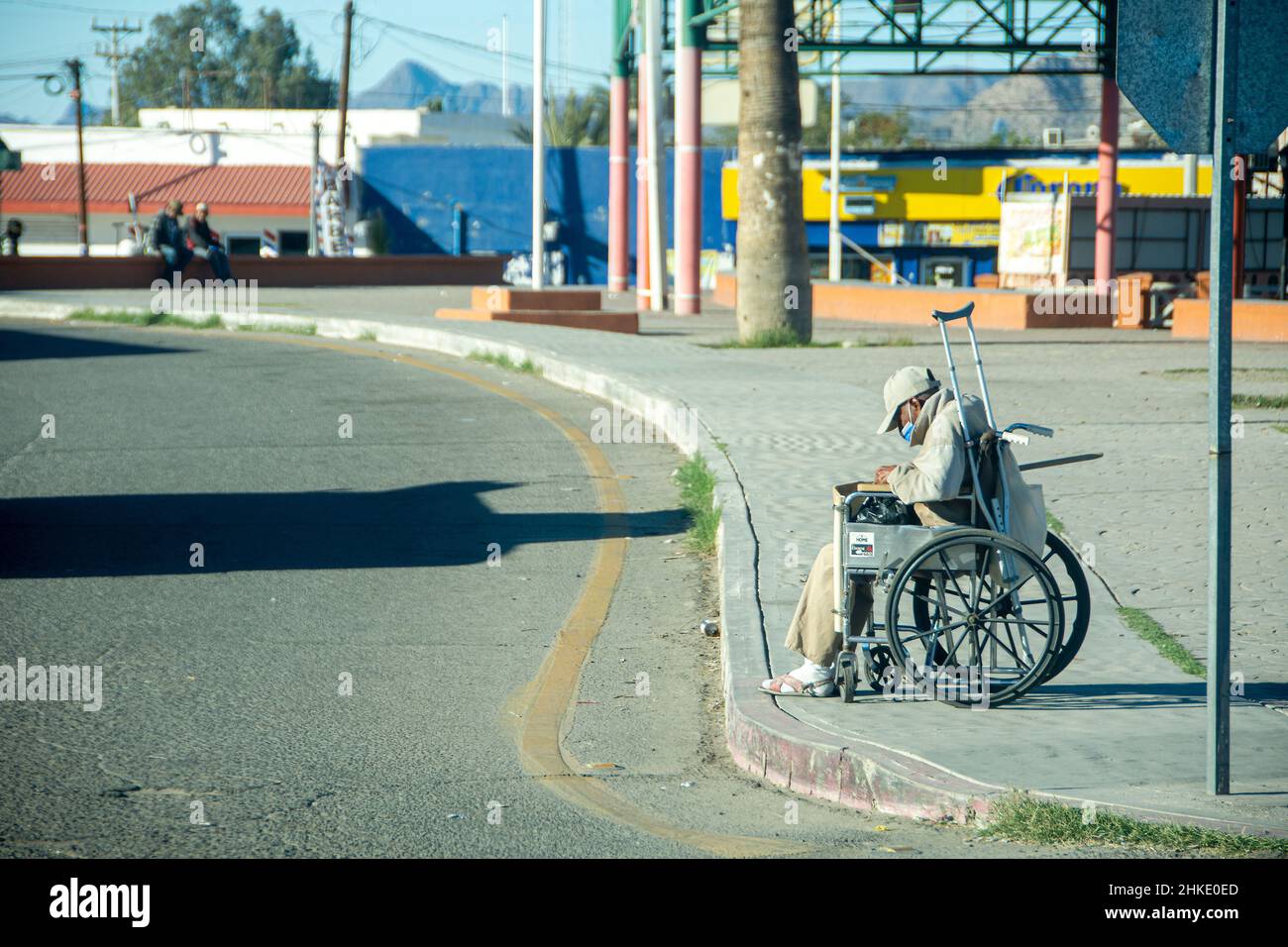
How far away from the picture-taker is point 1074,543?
8531 millimetres

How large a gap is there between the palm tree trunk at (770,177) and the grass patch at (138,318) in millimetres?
8801

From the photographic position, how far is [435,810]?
16.7 feet

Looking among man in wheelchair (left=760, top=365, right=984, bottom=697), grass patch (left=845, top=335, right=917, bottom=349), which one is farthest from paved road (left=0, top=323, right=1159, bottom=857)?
grass patch (left=845, top=335, right=917, bottom=349)

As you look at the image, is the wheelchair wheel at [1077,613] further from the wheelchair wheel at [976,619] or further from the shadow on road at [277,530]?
the shadow on road at [277,530]

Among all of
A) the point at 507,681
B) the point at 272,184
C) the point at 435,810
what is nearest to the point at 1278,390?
the point at 507,681

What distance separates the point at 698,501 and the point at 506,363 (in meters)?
8.78

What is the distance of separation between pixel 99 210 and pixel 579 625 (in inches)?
2240

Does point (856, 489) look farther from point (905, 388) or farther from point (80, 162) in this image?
point (80, 162)

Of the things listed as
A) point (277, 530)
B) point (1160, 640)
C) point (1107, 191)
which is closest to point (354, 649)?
point (277, 530)

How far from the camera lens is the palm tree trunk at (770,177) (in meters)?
18.8

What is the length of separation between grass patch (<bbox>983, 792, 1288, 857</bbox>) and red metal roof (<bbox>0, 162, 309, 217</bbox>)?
188ft

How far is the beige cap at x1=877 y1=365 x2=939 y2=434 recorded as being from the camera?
593 cm

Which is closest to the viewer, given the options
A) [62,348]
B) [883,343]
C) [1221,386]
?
[1221,386]

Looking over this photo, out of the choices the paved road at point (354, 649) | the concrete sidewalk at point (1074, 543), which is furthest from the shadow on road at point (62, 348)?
the paved road at point (354, 649)
